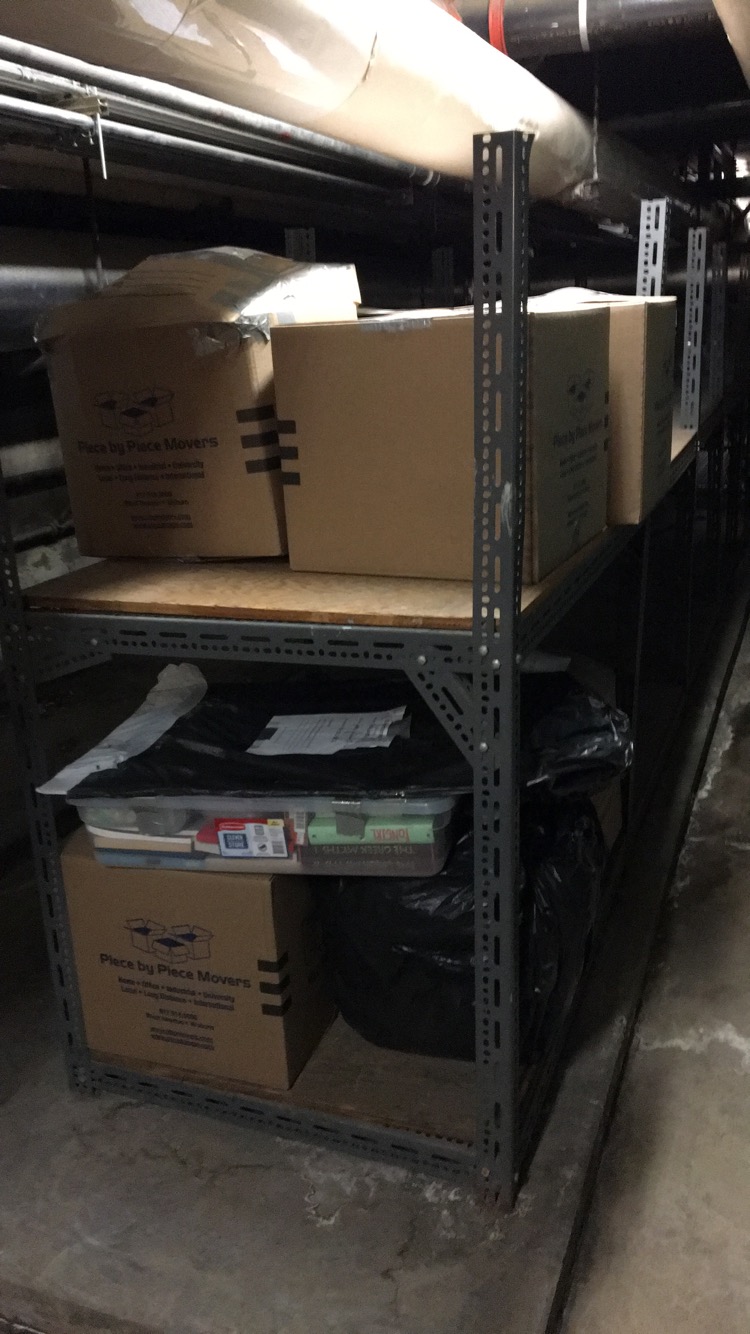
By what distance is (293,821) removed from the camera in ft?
4.91

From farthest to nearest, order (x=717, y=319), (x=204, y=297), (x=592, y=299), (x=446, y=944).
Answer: (x=717, y=319) → (x=592, y=299) → (x=446, y=944) → (x=204, y=297)

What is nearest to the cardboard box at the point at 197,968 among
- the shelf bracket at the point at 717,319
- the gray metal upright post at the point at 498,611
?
the gray metal upright post at the point at 498,611

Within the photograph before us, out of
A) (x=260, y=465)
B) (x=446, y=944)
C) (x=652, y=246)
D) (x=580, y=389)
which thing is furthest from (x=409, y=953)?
(x=652, y=246)

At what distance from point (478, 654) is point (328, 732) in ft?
1.59

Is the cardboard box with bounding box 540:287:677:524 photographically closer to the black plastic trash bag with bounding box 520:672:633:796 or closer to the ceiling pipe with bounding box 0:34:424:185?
the black plastic trash bag with bounding box 520:672:633:796

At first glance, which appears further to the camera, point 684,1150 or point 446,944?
point 684,1150

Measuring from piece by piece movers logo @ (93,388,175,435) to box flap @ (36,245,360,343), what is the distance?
100 millimetres

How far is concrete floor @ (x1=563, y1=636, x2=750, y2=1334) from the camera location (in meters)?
1.41

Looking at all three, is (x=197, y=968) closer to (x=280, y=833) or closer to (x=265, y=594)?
(x=280, y=833)

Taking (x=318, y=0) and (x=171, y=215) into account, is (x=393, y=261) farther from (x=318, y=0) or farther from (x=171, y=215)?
(x=318, y=0)

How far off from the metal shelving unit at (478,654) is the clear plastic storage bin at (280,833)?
0.46 ft

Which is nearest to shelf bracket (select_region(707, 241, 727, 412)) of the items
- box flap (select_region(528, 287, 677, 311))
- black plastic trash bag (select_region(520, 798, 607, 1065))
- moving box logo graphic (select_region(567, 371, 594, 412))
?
box flap (select_region(528, 287, 677, 311))

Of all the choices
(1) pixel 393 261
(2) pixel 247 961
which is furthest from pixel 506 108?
(1) pixel 393 261

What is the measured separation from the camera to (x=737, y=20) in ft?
5.24
